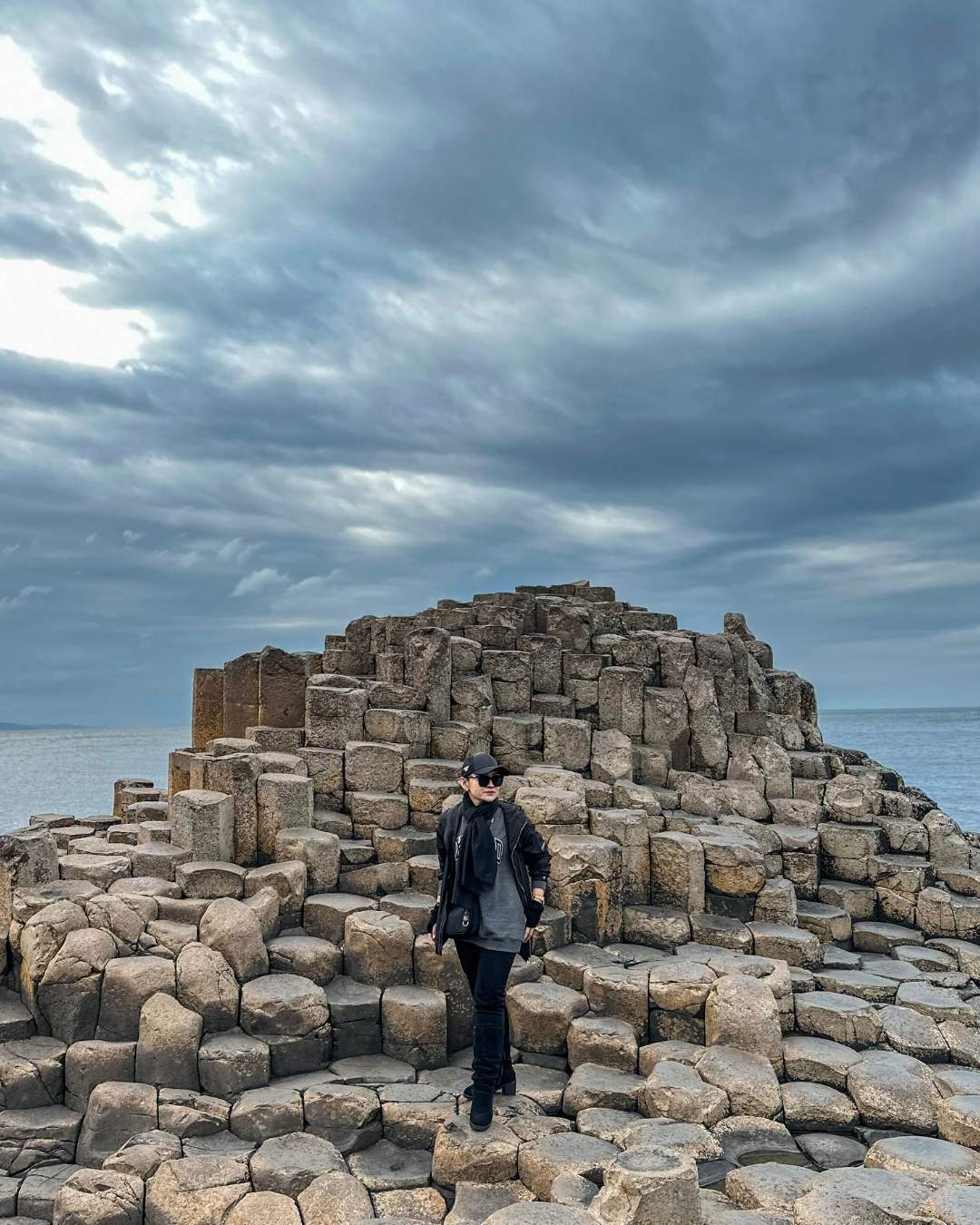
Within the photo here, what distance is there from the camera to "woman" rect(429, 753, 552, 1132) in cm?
713

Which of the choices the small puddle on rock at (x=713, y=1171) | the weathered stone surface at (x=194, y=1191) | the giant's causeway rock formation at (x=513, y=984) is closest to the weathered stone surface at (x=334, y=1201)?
the giant's causeway rock formation at (x=513, y=984)

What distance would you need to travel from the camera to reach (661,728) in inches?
542

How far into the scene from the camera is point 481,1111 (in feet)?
23.8

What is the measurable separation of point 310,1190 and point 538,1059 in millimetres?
2505

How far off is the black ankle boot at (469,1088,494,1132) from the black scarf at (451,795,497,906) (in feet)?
4.77

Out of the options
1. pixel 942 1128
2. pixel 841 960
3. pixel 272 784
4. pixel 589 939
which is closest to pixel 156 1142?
pixel 272 784

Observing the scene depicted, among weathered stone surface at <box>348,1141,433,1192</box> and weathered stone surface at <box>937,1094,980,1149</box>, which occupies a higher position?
weathered stone surface at <box>937,1094,980,1149</box>

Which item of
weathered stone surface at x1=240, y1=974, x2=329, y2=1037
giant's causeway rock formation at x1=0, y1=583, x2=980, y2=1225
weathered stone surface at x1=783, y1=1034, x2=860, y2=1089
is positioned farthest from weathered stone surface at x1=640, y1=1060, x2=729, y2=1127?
weathered stone surface at x1=240, y1=974, x2=329, y2=1037

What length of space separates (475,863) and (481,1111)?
1910mm

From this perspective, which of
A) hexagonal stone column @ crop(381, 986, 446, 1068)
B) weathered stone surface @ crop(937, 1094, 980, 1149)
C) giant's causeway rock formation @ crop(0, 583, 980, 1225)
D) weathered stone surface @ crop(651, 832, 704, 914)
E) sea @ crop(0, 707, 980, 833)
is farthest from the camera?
sea @ crop(0, 707, 980, 833)

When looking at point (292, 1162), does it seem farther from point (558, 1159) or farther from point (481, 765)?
point (481, 765)

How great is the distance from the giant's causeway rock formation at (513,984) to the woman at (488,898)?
673mm

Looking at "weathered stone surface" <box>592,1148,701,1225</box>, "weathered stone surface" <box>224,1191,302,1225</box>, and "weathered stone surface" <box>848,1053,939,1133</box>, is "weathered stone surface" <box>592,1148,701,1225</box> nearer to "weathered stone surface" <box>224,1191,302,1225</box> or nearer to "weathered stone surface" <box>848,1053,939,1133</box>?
"weathered stone surface" <box>224,1191,302,1225</box>

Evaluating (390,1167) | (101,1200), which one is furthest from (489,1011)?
(101,1200)
